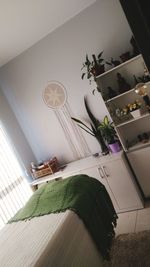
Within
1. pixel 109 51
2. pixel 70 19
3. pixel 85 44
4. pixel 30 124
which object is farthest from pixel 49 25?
pixel 30 124

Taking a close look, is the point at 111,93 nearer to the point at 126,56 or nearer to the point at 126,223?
the point at 126,56

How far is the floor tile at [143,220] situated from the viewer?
2.72 m

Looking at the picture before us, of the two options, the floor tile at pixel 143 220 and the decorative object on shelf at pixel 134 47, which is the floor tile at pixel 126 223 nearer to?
the floor tile at pixel 143 220

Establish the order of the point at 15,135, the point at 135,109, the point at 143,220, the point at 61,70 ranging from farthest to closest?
1. the point at 15,135
2. the point at 61,70
3. the point at 135,109
4. the point at 143,220

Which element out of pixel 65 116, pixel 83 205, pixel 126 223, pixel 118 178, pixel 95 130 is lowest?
pixel 126 223

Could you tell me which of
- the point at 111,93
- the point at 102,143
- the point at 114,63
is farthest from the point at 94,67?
the point at 102,143

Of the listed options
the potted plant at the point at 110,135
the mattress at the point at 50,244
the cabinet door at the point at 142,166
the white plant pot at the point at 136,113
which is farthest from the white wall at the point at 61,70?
the mattress at the point at 50,244

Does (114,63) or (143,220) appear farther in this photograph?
(114,63)

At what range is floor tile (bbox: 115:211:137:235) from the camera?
2.84 m

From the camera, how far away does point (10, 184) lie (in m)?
3.56

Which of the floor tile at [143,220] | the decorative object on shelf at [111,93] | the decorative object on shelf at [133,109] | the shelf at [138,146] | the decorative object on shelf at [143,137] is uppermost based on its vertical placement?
the decorative object on shelf at [111,93]

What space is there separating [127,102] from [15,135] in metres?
1.90

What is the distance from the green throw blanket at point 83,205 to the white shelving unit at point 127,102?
0.90 metres

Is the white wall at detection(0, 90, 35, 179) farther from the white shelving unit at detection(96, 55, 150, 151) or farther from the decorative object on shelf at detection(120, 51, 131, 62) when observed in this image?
the decorative object on shelf at detection(120, 51, 131, 62)
